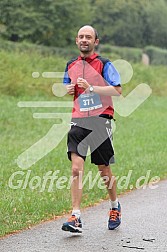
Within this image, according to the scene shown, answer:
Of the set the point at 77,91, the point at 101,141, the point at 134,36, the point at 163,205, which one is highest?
the point at 77,91

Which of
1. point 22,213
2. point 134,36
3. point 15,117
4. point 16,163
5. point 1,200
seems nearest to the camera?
point 22,213

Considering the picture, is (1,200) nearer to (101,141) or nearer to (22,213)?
(22,213)

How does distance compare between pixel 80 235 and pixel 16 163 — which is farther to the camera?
pixel 16 163

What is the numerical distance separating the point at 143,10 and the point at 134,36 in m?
3.03

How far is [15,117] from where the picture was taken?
18.9m

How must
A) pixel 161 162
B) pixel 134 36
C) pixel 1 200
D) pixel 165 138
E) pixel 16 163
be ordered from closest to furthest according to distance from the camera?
pixel 1 200, pixel 16 163, pixel 161 162, pixel 165 138, pixel 134 36

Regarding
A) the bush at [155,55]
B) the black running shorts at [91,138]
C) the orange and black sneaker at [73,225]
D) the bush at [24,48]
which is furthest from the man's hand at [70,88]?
the bush at [155,55]

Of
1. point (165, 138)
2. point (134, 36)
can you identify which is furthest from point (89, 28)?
point (134, 36)

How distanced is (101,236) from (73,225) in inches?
13.3

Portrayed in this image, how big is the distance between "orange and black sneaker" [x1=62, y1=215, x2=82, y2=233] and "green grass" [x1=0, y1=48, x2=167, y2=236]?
2.10 feet

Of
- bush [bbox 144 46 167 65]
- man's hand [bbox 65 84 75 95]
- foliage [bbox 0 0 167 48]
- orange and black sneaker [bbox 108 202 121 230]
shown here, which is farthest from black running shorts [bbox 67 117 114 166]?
bush [bbox 144 46 167 65]

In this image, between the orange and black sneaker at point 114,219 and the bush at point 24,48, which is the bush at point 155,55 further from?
the orange and black sneaker at point 114,219

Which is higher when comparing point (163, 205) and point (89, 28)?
point (89, 28)

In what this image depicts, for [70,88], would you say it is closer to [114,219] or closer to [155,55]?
[114,219]
